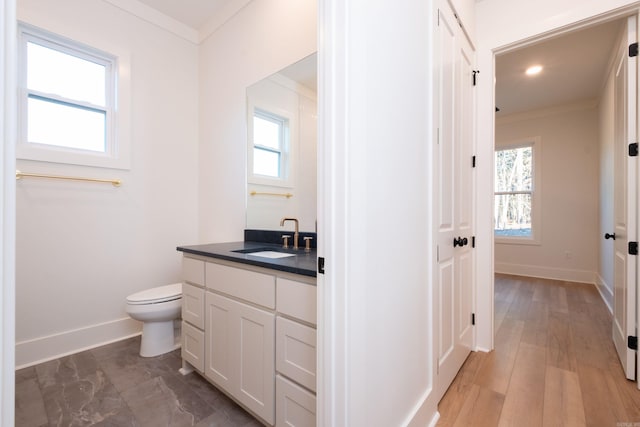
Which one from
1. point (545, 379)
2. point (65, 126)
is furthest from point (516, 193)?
point (65, 126)

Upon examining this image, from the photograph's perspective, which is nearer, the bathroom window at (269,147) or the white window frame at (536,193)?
the bathroom window at (269,147)

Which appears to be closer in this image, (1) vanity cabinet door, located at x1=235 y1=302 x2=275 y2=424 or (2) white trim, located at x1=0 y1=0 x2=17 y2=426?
(2) white trim, located at x1=0 y1=0 x2=17 y2=426

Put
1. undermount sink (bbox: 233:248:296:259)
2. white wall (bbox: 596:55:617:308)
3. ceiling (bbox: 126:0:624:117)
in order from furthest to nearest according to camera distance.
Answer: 1. white wall (bbox: 596:55:617:308)
2. ceiling (bbox: 126:0:624:117)
3. undermount sink (bbox: 233:248:296:259)

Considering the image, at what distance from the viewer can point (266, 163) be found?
7.79 feet

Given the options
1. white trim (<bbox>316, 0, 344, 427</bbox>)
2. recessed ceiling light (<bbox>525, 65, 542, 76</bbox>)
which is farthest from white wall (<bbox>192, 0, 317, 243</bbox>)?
recessed ceiling light (<bbox>525, 65, 542, 76</bbox>)

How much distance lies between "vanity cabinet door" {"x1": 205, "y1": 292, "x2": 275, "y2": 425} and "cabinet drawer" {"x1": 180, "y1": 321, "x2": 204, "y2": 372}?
0.07 metres

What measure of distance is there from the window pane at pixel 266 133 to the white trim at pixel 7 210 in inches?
73.2

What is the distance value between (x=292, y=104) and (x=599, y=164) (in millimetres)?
4372

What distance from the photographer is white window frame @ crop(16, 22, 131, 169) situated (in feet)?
6.84

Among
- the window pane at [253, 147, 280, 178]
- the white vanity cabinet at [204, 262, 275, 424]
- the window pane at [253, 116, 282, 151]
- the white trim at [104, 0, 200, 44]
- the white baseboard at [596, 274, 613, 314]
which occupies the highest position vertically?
the white trim at [104, 0, 200, 44]

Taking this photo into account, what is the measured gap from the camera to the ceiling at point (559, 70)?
2.72 meters

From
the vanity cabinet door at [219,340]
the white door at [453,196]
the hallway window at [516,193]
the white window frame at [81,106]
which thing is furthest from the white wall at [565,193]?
the white window frame at [81,106]

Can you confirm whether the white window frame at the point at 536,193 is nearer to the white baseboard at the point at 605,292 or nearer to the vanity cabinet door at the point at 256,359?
the white baseboard at the point at 605,292

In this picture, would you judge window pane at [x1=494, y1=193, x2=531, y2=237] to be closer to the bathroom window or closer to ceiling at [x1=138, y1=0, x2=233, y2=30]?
the bathroom window
